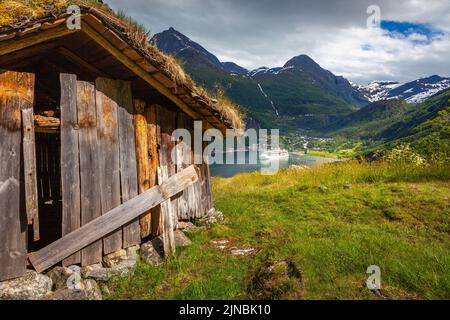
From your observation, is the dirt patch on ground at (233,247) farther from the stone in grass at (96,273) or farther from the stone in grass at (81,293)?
the stone in grass at (81,293)

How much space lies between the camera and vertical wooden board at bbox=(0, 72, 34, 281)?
513cm

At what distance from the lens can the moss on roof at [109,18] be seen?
4.96 meters

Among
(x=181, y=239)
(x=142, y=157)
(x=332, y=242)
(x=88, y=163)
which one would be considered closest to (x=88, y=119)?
(x=88, y=163)

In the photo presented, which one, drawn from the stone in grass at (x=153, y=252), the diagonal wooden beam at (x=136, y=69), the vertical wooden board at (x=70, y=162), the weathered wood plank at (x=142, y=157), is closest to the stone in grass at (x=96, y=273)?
the vertical wooden board at (x=70, y=162)

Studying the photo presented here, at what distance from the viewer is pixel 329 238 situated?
7492 mm

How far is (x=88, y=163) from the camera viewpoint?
627 centimetres

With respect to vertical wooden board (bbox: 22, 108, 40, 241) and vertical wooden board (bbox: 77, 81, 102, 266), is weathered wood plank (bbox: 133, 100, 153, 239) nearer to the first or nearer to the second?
vertical wooden board (bbox: 77, 81, 102, 266)

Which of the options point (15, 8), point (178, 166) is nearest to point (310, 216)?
point (178, 166)

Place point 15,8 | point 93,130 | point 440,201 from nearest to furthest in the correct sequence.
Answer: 1. point 15,8
2. point 93,130
3. point 440,201

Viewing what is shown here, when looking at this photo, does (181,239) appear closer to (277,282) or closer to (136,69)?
(277,282)

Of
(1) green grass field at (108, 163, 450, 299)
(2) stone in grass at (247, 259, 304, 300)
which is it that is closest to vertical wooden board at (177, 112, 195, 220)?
(1) green grass field at (108, 163, 450, 299)

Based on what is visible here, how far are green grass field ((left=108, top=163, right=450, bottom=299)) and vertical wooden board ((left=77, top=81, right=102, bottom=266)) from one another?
78 centimetres

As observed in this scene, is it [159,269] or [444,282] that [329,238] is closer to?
[444,282]

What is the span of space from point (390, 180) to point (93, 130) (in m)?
10.7
